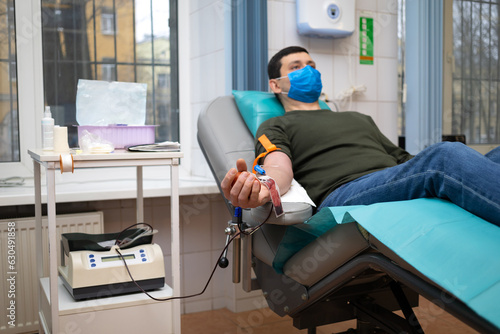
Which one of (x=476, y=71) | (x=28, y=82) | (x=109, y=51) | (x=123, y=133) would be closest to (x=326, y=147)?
(x=123, y=133)

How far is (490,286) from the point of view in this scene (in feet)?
3.10

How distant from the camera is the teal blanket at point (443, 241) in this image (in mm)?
953

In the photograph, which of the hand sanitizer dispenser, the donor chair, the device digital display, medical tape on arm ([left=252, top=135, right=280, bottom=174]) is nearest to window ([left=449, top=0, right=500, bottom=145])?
the hand sanitizer dispenser

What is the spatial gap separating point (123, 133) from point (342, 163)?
0.78m

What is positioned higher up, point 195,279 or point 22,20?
point 22,20

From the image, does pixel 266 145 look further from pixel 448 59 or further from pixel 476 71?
pixel 476 71

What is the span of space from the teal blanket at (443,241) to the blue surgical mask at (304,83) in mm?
808

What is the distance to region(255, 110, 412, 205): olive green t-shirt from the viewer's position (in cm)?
174

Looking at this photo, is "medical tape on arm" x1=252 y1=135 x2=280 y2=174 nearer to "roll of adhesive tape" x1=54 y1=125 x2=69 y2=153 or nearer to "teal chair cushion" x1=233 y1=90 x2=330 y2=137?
"teal chair cushion" x1=233 y1=90 x2=330 y2=137

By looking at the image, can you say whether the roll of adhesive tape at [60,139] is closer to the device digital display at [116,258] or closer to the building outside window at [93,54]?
the device digital display at [116,258]

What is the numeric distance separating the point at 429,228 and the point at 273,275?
0.64 meters

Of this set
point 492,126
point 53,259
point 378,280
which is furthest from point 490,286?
point 492,126

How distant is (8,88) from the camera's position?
7.47 feet

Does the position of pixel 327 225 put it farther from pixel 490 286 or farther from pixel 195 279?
pixel 195 279
